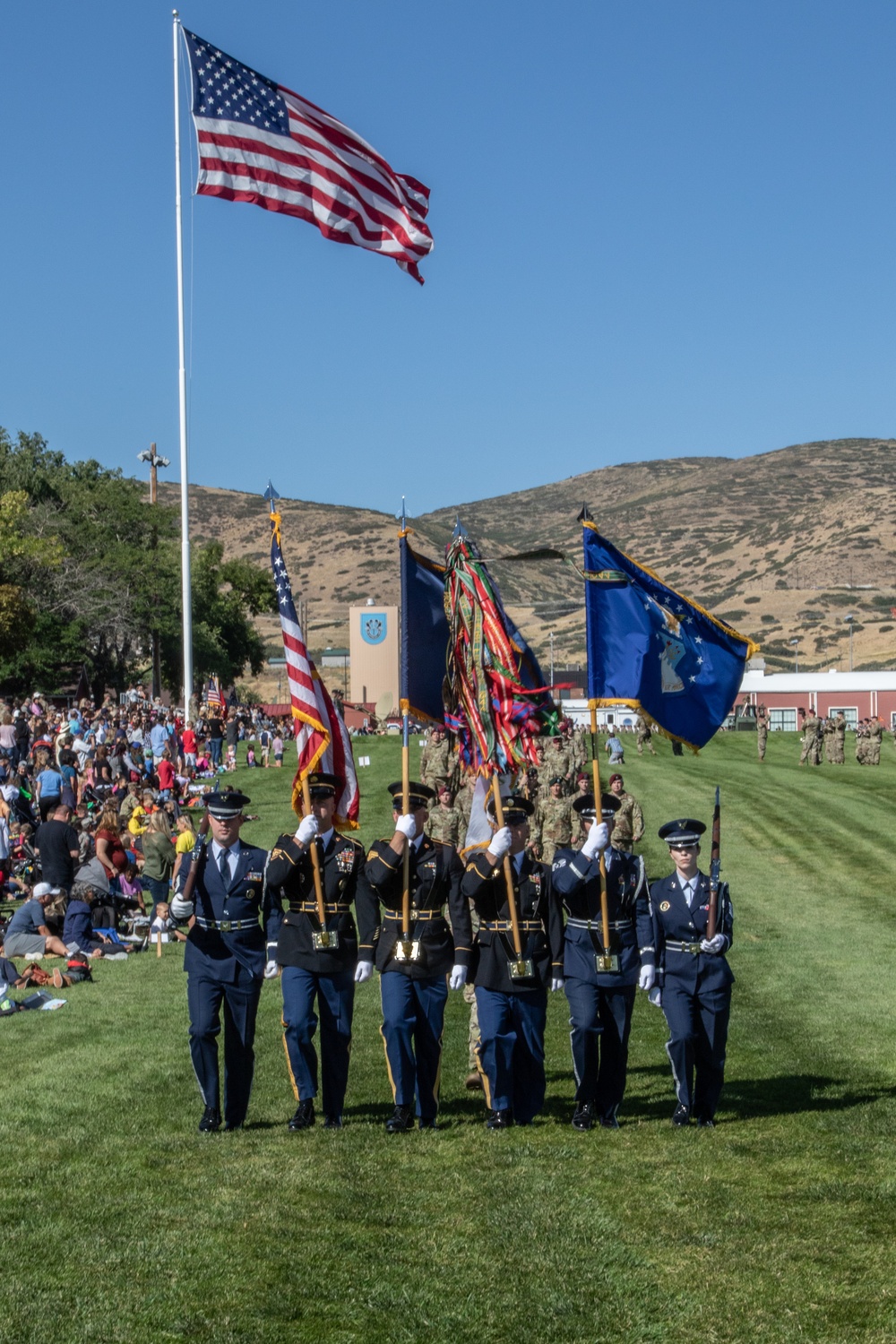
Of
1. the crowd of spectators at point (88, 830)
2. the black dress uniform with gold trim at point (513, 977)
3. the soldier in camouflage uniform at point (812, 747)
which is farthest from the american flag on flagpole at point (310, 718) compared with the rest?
the soldier in camouflage uniform at point (812, 747)

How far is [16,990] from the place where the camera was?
15070 mm

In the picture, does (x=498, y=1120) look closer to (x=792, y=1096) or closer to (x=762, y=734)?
(x=792, y=1096)

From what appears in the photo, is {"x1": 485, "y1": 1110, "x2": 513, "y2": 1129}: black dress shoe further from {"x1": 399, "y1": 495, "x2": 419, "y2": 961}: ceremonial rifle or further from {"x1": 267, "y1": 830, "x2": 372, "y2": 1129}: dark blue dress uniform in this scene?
{"x1": 399, "y1": 495, "x2": 419, "y2": 961}: ceremonial rifle

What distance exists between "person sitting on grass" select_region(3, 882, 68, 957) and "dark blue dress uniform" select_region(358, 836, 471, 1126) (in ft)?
27.9

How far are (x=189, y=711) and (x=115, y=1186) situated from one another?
1192 inches

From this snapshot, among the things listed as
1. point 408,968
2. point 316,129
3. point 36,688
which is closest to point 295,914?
point 408,968

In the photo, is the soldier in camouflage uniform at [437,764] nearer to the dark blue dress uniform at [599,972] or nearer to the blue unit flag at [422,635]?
the blue unit flag at [422,635]

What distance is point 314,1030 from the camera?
9.73 meters

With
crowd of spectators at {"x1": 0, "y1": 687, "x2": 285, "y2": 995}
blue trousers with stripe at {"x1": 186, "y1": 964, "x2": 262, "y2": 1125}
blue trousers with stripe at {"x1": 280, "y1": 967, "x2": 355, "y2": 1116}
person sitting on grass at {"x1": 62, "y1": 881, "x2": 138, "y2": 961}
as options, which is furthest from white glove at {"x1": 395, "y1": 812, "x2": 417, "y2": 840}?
person sitting on grass at {"x1": 62, "y1": 881, "x2": 138, "y2": 961}

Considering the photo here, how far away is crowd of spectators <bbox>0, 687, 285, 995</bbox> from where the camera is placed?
17797 millimetres

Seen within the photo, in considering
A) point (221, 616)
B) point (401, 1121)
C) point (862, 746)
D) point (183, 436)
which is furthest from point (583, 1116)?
point (221, 616)

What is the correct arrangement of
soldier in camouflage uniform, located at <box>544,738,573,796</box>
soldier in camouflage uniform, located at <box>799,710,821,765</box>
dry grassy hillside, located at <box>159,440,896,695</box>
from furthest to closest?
dry grassy hillside, located at <box>159,440,896,695</box>
soldier in camouflage uniform, located at <box>799,710,821,765</box>
soldier in camouflage uniform, located at <box>544,738,573,796</box>

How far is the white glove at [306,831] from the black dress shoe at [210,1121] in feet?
5.86

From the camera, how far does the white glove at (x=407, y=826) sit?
9750mm
